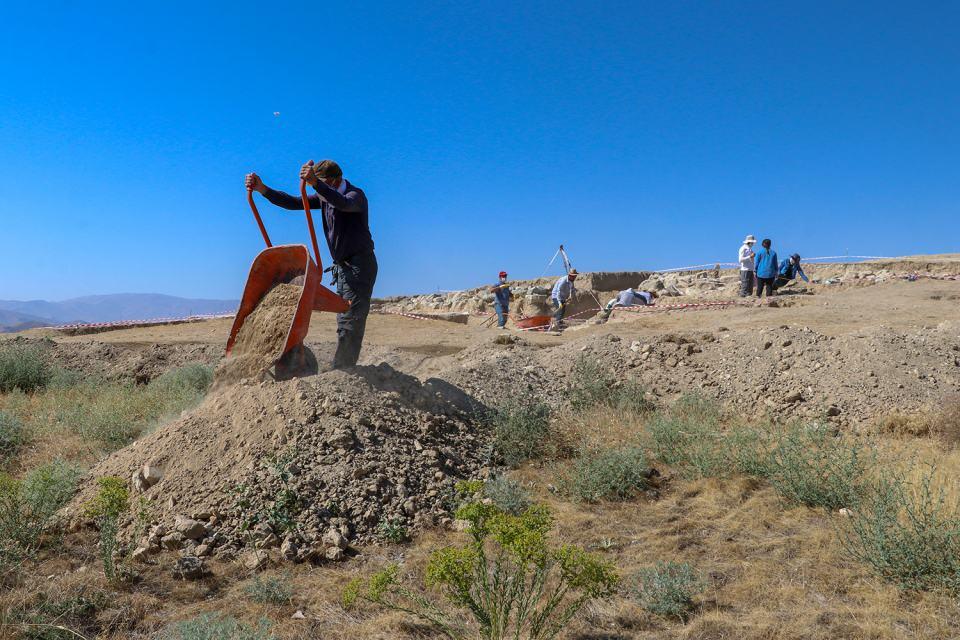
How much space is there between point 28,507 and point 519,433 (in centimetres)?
306

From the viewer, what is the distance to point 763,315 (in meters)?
10.2

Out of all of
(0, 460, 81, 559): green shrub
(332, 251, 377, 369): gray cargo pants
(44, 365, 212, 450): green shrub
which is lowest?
(0, 460, 81, 559): green shrub

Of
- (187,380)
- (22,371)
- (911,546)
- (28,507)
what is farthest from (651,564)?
(22,371)

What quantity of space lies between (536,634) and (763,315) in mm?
8928

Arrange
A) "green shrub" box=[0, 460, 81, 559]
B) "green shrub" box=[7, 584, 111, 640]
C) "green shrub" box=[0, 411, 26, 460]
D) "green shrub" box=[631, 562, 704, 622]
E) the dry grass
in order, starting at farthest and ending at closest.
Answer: "green shrub" box=[0, 411, 26, 460] < "green shrub" box=[0, 460, 81, 559] < "green shrub" box=[631, 562, 704, 622] < the dry grass < "green shrub" box=[7, 584, 111, 640]

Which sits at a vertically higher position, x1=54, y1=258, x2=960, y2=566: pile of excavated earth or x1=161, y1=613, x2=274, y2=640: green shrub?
x1=54, y1=258, x2=960, y2=566: pile of excavated earth

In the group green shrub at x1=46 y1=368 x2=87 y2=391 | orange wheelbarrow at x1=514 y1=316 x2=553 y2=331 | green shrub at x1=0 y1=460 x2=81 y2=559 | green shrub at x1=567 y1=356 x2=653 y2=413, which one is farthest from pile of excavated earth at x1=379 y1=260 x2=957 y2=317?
green shrub at x1=0 y1=460 x2=81 y2=559

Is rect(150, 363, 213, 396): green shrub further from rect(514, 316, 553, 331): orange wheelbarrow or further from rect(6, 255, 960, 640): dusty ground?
rect(514, 316, 553, 331): orange wheelbarrow

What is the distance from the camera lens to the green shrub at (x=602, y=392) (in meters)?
6.17

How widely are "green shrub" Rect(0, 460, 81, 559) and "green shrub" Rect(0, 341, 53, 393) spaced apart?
5382 millimetres

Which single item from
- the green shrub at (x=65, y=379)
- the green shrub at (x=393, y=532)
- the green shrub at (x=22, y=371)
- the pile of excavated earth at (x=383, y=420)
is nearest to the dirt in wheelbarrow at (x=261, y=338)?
the pile of excavated earth at (x=383, y=420)

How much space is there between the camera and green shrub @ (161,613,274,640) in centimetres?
233

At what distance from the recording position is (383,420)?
174 inches

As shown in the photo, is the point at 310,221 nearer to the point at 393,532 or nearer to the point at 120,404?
the point at 393,532
